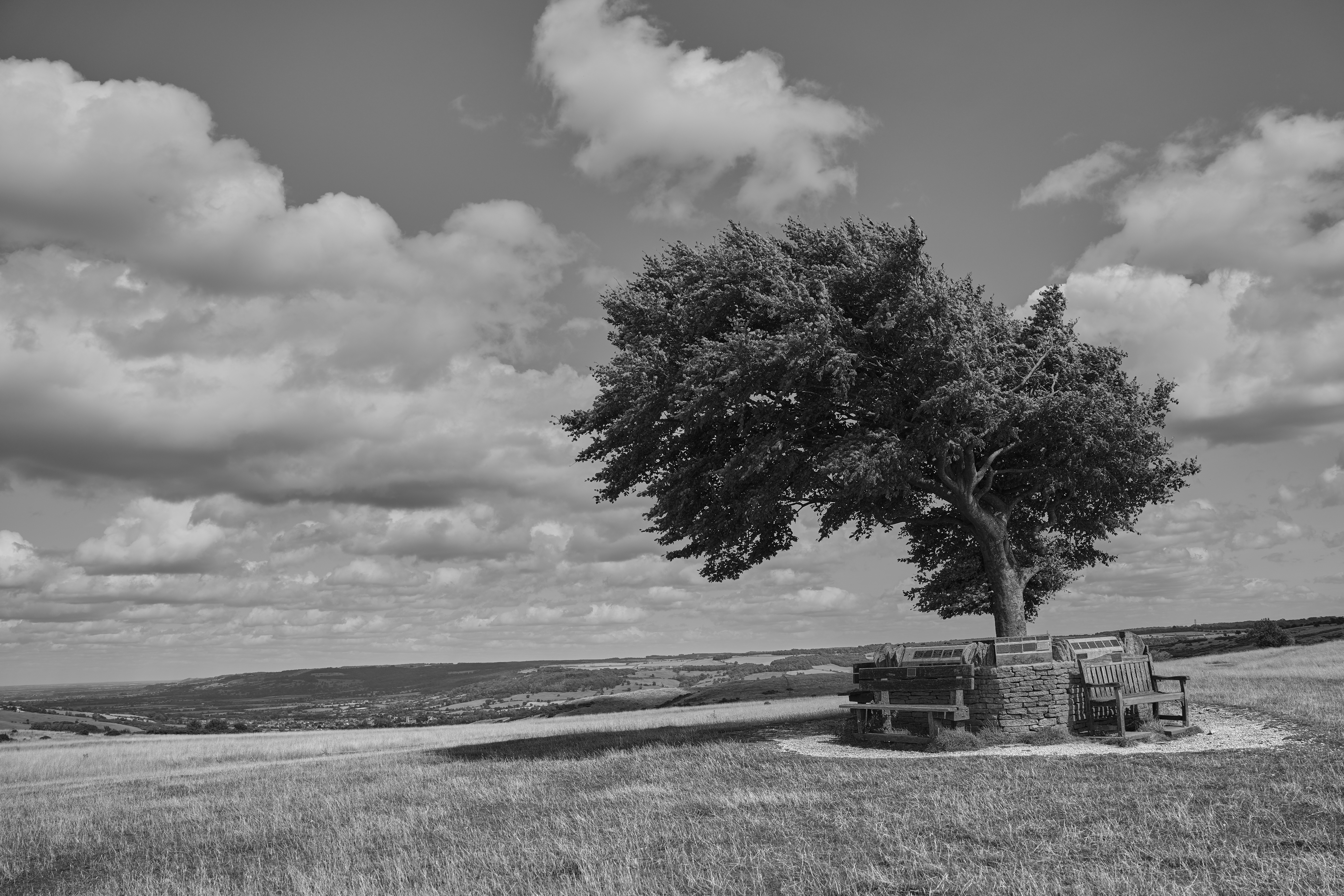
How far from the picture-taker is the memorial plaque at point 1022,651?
20.1 meters

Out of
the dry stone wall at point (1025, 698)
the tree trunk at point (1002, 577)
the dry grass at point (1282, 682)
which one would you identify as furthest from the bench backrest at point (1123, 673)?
the tree trunk at point (1002, 577)

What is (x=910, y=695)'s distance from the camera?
21.4 meters

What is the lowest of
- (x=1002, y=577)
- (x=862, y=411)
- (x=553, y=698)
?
(x=553, y=698)

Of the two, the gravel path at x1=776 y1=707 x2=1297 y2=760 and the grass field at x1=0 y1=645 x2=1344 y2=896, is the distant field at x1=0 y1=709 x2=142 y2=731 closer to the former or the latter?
the grass field at x1=0 y1=645 x2=1344 y2=896

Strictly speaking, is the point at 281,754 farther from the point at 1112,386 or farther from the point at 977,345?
the point at 1112,386

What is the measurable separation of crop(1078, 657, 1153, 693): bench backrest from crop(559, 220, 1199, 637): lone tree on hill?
393cm

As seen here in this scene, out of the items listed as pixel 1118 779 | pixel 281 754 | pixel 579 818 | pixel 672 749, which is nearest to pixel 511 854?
pixel 579 818

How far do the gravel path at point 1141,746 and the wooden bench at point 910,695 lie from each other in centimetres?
89

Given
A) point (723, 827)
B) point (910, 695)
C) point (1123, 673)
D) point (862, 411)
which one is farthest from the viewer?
point (862, 411)

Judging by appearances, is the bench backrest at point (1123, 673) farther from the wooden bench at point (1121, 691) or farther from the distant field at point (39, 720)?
the distant field at point (39, 720)

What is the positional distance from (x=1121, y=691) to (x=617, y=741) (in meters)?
14.0

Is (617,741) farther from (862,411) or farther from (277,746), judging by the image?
(277,746)

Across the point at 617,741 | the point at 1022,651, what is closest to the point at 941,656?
the point at 1022,651

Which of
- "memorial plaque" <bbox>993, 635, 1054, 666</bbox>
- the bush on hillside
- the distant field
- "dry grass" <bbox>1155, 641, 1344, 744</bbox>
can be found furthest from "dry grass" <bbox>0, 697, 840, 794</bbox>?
the bush on hillside
